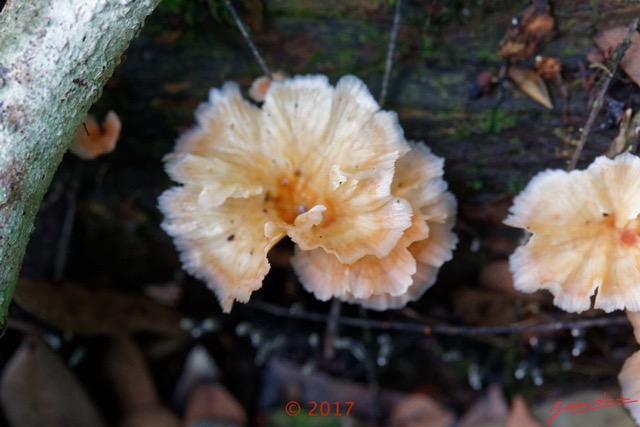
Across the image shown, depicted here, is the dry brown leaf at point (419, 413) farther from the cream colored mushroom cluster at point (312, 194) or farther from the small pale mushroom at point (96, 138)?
the small pale mushroom at point (96, 138)

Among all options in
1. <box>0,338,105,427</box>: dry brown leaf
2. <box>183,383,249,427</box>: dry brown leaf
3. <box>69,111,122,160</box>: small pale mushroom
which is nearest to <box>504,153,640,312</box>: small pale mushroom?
<box>69,111,122,160</box>: small pale mushroom

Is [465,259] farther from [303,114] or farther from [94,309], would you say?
[94,309]

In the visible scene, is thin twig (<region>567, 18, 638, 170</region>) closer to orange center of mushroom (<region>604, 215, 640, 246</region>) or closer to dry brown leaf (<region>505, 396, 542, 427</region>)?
orange center of mushroom (<region>604, 215, 640, 246</region>)

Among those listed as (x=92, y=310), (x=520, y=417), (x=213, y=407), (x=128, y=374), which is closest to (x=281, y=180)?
(x=92, y=310)

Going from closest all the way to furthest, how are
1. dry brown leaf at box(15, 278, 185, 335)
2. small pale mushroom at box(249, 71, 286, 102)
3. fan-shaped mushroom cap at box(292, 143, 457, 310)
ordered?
1. fan-shaped mushroom cap at box(292, 143, 457, 310)
2. small pale mushroom at box(249, 71, 286, 102)
3. dry brown leaf at box(15, 278, 185, 335)

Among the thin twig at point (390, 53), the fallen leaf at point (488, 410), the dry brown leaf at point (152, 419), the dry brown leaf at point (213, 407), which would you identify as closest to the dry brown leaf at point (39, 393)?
the dry brown leaf at point (152, 419)
